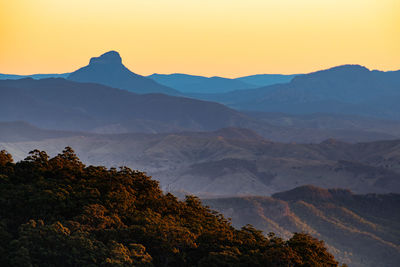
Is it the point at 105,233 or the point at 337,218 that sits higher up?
the point at 105,233

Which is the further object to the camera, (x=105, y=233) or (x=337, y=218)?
(x=337, y=218)

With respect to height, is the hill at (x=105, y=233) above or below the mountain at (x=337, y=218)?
above

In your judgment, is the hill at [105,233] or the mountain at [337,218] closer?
the hill at [105,233]

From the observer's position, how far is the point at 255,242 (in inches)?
1668

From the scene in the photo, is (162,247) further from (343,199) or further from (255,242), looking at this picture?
(343,199)

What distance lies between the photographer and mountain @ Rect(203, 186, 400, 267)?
426 feet

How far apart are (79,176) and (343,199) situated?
12834 centimetres

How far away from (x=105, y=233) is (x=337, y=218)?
118m

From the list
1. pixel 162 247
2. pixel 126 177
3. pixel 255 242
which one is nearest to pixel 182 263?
pixel 162 247

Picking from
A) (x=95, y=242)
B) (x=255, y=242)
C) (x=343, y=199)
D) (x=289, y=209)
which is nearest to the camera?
(x=95, y=242)

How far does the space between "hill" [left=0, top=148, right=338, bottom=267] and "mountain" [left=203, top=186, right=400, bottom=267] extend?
8674 centimetres

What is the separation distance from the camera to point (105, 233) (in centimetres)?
3859

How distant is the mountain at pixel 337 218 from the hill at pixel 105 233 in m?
86.7

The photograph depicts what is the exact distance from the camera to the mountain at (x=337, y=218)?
426ft
